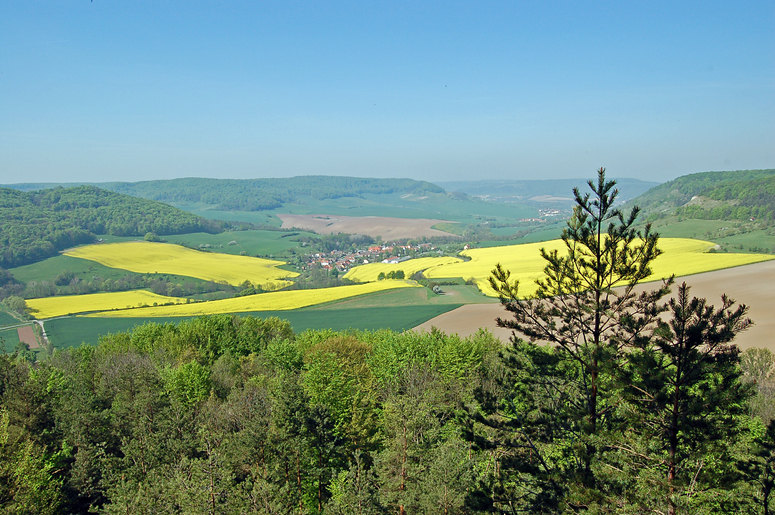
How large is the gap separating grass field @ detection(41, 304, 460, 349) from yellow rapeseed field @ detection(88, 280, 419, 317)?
240 cm

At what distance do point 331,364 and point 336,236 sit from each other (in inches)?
5806

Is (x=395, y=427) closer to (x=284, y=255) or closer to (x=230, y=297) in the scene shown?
(x=230, y=297)

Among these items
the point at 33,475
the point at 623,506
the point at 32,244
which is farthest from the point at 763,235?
the point at 32,244

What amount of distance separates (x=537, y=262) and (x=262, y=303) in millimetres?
46103

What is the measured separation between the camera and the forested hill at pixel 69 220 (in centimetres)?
11725

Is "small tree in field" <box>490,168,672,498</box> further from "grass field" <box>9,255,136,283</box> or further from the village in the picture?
"grass field" <box>9,255,136,283</box>

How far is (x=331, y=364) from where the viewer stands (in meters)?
28.2

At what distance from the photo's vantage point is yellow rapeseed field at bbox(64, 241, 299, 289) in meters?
102

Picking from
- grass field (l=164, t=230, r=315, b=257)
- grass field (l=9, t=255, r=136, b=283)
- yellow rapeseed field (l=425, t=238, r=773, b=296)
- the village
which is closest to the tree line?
yellow rapeseed field (l=425, t=238, r=773, b=296)

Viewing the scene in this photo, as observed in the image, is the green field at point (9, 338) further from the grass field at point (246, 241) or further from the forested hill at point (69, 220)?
the grass field at point (246, 241)

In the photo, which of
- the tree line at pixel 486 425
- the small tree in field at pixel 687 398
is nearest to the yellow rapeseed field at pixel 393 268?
the tree line at pixel 486 425

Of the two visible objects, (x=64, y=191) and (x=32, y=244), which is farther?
(x=64, y=191)

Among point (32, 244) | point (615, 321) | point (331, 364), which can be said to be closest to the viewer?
point (615, 321)

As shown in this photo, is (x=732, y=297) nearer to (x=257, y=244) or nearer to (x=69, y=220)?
(x=257, y=244)
